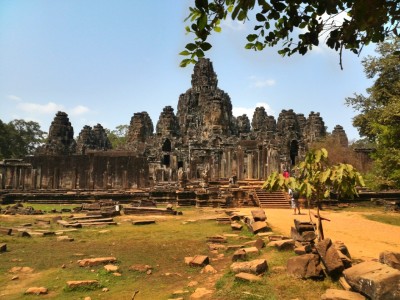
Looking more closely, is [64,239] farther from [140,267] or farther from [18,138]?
[18,138]

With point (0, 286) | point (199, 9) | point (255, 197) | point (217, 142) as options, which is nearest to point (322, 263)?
point (199, 9)

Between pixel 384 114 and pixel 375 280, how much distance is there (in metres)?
13.6

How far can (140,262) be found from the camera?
6.91 m

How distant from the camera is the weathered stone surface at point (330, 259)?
4836 mm

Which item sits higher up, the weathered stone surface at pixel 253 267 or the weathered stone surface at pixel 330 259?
the weathered stone surface at pixel 330 259

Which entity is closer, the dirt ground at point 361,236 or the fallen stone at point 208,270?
the fallen stone at point 208,270

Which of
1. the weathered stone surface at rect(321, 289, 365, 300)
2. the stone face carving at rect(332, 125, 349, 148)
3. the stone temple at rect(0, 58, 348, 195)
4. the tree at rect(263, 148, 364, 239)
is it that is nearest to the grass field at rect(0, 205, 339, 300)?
the weathered stone surface at rect(321, 289, 365, 300)

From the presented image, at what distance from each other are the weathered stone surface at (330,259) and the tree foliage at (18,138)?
48.7 metres

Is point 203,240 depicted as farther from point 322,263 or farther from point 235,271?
point 322,263

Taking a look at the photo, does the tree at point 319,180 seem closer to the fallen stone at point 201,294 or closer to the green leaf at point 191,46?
the fallen stone at point 201,294

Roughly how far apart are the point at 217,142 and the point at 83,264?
27.4 m

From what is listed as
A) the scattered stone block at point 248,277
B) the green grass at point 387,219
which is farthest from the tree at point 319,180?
the green grass at point 387,219

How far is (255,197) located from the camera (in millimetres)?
18781

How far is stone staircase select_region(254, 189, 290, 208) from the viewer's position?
18105mm
